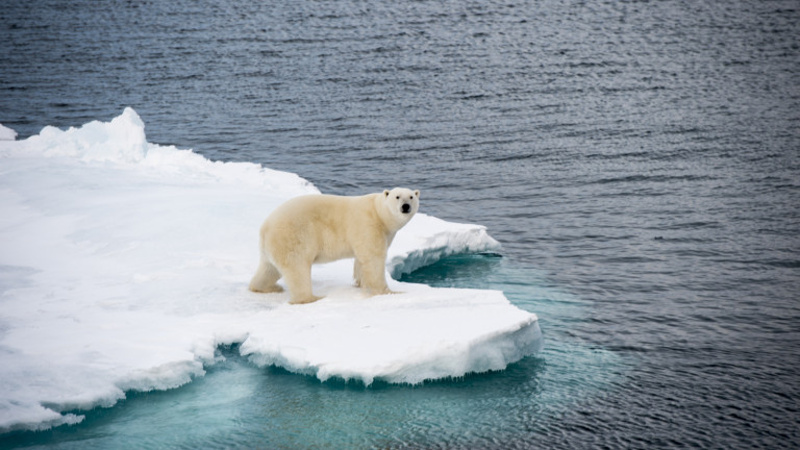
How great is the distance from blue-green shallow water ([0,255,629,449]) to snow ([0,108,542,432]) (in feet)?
0.51

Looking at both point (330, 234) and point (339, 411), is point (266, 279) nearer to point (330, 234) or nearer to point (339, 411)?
point (330, 234)

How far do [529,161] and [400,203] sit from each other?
1050cm

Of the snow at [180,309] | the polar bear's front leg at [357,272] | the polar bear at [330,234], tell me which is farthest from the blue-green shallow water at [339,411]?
the polar bear's front leg at [357,272]

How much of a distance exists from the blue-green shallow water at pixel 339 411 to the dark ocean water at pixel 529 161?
28 millimetres

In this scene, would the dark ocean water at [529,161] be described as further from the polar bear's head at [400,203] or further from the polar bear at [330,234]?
the polar bear's head at [400,203]

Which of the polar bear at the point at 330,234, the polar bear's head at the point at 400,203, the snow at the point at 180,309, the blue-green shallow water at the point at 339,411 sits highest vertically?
the polar bear's head at the point at 400,203

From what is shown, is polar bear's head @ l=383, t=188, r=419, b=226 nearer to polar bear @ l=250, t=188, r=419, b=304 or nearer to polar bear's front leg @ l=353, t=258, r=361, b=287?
polar bear @ l=250, t=188, r=419, b=304

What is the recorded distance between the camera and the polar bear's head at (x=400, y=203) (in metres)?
9.06

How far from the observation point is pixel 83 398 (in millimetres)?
7270

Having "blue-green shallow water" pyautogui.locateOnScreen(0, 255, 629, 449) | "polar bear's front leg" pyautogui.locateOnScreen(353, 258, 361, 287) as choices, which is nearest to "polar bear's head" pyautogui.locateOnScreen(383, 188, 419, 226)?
"polar bear's front leg" pyautogui.locateOnScreen(353, 258, 361, 287)

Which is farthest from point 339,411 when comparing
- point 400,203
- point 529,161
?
point 529,161

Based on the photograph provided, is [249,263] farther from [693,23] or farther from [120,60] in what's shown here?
[693,23]

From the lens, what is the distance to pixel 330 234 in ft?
30.6

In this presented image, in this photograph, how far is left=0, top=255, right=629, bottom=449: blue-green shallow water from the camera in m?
7.14
